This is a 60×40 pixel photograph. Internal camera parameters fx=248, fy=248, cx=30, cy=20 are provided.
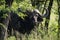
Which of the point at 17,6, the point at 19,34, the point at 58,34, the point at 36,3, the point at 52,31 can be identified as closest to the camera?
the point at 17,6

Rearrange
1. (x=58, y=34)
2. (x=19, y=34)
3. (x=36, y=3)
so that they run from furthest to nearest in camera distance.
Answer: (x=36, y=3)
(x=19, y=34)
(x=58, y=34)

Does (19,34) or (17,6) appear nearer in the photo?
(17,6)

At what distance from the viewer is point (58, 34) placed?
32.9ft

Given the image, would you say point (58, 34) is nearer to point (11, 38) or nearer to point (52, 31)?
point (52, 31)

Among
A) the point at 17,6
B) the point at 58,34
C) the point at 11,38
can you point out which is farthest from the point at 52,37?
the point at 17,6

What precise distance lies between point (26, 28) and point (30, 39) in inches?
60.8

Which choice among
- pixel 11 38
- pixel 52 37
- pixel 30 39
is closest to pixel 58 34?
pixel 52 37

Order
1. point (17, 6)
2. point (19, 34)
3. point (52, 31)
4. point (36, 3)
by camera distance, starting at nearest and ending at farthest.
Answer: point (17, 6) → point (52, 31) → point (19, 34) → point (36, 3)

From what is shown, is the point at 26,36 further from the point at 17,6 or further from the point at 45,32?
the point at 17,6

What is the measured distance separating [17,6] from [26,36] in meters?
3.12

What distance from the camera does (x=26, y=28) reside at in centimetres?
1188

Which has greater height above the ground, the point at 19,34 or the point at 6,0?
the point at 6,0

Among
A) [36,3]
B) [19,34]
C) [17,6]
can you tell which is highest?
[17,6]

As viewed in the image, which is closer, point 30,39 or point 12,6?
point 12,6
